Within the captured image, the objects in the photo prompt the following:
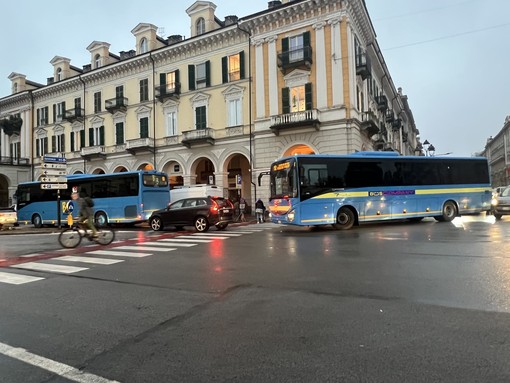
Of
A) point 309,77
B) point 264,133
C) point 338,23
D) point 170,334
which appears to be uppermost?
point 338,23

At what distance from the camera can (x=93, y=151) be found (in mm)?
38031

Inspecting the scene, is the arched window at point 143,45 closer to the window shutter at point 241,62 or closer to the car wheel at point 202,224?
the window shutter at point 241,62

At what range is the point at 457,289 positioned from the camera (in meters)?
5.48

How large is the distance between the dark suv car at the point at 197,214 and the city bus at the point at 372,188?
2359 mm

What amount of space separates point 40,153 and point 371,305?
48324 millimetres

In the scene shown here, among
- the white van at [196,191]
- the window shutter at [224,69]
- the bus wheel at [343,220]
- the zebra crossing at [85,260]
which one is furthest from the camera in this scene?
the window shutter at [224,69]

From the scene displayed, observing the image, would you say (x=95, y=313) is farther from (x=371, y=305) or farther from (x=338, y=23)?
(x=338, y=23)

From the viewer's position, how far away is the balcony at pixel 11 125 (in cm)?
4547

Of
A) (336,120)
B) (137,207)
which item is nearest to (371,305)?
(137,207)

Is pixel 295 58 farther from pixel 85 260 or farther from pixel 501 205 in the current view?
pixel 85 260

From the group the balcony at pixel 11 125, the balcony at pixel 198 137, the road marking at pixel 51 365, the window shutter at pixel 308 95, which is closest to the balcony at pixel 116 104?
the balcony at pixel 198 137

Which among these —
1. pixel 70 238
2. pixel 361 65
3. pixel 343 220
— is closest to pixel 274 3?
pixel 361 65

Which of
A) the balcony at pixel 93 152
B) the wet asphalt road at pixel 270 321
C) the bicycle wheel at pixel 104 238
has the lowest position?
the wet asphalt road at pixel 270 321

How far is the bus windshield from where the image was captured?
15526 millimetres
